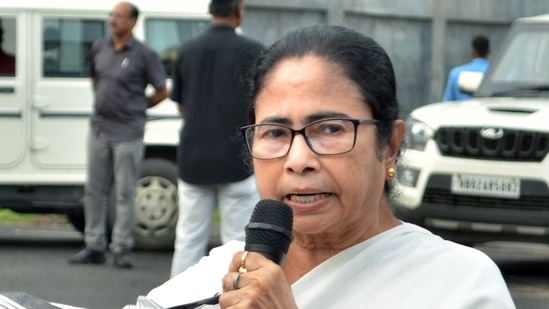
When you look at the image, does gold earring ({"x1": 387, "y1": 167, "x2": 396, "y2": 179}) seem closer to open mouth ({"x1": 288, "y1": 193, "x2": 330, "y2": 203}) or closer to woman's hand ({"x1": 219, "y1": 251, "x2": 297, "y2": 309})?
open mouth ({"x1": 288, "y1": 193, "x2": 330, "y2": 203})

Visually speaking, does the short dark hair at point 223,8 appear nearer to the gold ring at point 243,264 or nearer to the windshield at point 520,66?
the windshield at point 520,66

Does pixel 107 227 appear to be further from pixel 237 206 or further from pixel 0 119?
pixel 237 206

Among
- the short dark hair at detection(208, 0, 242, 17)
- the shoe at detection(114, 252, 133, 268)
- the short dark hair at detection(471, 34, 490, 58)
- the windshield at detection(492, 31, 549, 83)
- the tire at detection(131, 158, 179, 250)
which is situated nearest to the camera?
the short dark hair at detection(208, 0, 242, 17)

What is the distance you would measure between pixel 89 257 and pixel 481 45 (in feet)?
17.6

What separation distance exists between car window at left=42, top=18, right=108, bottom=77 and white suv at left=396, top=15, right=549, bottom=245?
2.97 m

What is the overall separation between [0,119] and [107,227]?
1.28 metres

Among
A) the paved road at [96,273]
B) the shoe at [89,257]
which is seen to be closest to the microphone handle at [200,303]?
the paved road at [96,273]

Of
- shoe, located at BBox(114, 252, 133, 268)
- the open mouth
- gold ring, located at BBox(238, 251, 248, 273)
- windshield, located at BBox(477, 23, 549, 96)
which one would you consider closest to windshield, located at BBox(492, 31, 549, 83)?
windshield, located at BBox(477, 23, 549, 96)

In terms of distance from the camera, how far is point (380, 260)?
8.89ft

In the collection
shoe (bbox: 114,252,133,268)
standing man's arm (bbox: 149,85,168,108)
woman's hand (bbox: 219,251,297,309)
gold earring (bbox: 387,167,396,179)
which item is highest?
gold earring (bbox: 387,167,396,179)

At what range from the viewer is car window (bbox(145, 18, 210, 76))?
11.9 meters

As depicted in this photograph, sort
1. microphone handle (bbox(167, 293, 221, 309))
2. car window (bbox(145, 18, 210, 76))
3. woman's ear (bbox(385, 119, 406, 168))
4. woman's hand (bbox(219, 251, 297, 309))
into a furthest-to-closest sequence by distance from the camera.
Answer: car window (bbox(145, 18, 210, 76)) < woman's ear (bbox(385, 119, 406, 168)) < microphone handle (bbox(167, 293, 221, 309)) < woman's hand (bbox(219, 251, 297, 309))

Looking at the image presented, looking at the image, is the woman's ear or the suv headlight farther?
the suv headlight

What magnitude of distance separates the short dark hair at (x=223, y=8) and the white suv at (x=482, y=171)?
196cm
